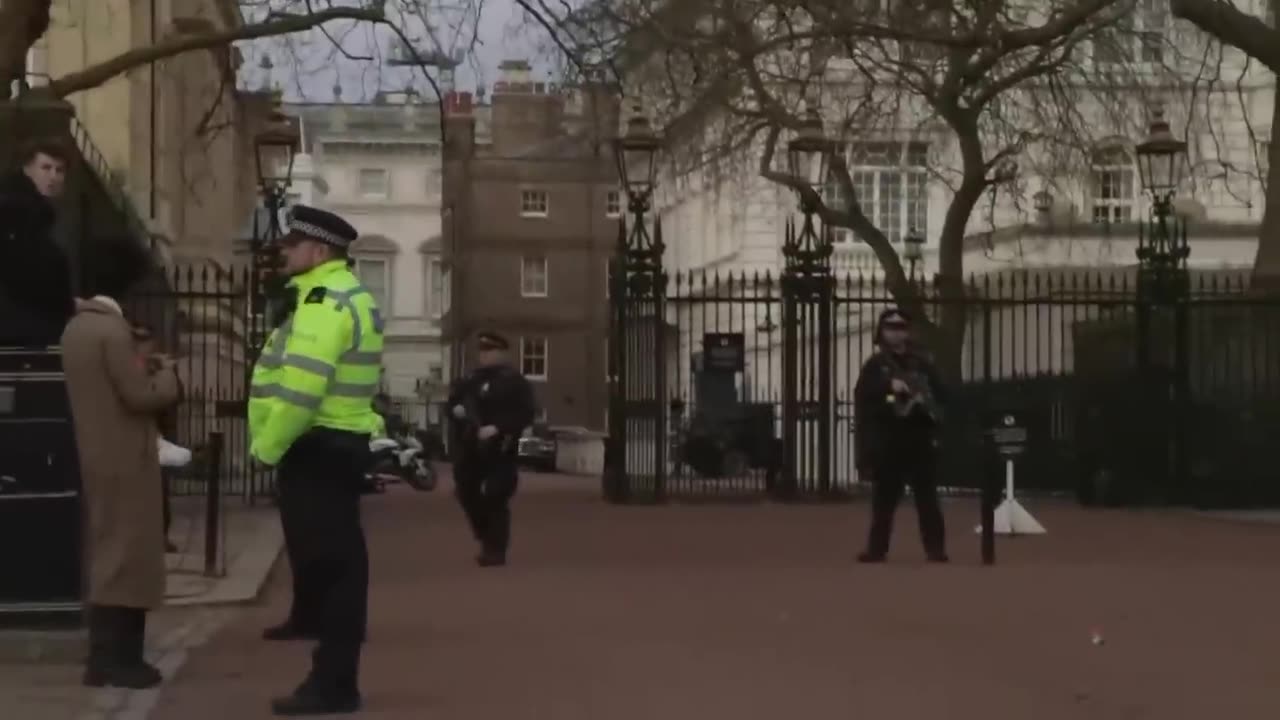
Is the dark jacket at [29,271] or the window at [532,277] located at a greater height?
the window at [532,277]

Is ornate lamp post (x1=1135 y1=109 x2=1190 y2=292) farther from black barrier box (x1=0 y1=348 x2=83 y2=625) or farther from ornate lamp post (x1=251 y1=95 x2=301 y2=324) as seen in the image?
black barrier box (x1=0 y1=348 x2=83 y2=625)

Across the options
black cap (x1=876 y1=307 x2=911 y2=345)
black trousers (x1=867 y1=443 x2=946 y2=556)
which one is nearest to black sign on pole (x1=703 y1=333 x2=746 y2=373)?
black trousers (x1=867 y1=443 x2=946 y2=556)

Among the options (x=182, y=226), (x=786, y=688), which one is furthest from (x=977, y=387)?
(x=786, y=688)

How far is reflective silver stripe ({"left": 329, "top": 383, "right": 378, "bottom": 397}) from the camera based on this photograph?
302 inches

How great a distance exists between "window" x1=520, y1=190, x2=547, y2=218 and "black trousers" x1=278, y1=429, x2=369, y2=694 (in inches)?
2644

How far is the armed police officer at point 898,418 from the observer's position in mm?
14531

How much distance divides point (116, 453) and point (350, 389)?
1.50m

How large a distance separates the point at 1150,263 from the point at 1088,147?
25.3 ft

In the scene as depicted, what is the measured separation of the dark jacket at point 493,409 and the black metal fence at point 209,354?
3.17 meters

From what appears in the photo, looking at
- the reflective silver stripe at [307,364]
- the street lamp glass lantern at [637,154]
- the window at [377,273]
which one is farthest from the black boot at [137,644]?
the window at [377,273]

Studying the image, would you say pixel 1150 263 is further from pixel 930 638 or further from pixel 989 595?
pixel 930 638

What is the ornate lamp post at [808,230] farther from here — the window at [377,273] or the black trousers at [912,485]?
the window at [377,273]

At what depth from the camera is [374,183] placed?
94938 mm

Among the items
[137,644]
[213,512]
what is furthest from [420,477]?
[137,644]
